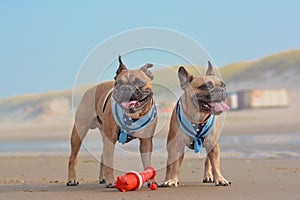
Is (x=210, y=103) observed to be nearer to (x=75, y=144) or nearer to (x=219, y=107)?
(x=219, y=107)

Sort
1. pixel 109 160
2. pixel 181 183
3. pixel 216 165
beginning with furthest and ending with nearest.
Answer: pixel 181 183 → pixel 216 165 → pixel 109 160

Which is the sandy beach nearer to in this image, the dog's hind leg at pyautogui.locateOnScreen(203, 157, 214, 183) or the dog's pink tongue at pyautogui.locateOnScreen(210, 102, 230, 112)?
the dog's hind leg at pyautogui.locateOnScreen(203, 157, 214, 183)

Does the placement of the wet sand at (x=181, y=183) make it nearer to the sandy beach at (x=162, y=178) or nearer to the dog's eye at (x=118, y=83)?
the sandy beach at (x=162, y=178)

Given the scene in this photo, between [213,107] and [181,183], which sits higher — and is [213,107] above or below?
above

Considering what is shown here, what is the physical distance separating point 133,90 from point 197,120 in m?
0.81

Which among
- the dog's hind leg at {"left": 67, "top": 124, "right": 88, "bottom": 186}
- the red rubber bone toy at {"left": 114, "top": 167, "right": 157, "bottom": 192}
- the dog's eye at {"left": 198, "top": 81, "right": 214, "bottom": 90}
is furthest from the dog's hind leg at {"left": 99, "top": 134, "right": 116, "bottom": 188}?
the dog's eye at {"left": 198, "top": 81, "right": 214, "bottom": 90}

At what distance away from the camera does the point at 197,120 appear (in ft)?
22.9

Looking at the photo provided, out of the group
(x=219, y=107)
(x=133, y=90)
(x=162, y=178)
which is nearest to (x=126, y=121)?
(x=133, y=90)

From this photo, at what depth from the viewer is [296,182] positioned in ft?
23.5

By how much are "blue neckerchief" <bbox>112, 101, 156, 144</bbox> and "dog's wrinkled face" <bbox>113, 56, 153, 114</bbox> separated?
0.46 feet

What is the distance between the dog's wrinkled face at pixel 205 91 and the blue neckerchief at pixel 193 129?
0.68 ft

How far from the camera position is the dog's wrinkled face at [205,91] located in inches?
264

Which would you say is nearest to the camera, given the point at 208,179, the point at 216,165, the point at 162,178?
the point at 216,165

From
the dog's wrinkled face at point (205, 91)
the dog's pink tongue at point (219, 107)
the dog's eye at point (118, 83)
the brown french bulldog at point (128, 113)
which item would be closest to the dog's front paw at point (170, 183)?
the brown french bulldog at point (128, 113)
